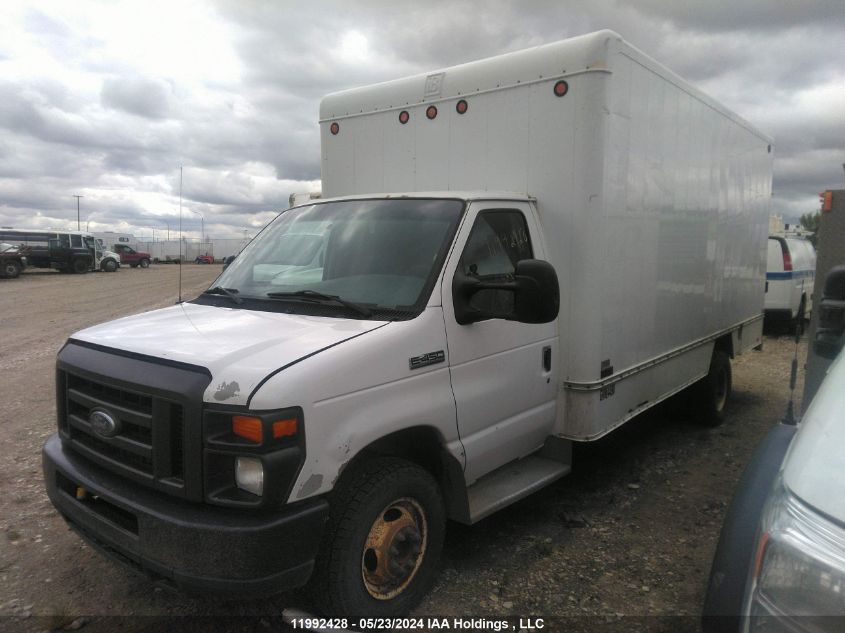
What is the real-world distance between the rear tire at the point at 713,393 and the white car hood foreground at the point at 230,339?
4.73 m

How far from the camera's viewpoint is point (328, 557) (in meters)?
2.59

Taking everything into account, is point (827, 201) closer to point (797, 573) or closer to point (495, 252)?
point (495, 252)

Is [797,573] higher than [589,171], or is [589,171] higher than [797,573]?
[589,171]

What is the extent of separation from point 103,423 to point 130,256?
47.7 m

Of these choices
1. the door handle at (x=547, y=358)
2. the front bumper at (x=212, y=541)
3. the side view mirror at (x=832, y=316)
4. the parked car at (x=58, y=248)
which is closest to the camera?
the front bumper at (x=212, y=541)

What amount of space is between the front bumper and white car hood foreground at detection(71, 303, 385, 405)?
0.48 metres

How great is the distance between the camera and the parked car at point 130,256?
148 ft

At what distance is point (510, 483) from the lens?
3717mm

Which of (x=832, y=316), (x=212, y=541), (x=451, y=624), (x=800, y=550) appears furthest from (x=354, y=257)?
(x=800, y=550)

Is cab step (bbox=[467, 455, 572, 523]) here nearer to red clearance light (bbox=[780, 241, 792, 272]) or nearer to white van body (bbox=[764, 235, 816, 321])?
white van body (bbox=[764, 235, 816, 321])

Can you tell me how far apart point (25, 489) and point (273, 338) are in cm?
330

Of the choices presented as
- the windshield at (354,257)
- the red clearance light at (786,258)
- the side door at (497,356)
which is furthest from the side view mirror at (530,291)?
the red clearance light at (786,258)

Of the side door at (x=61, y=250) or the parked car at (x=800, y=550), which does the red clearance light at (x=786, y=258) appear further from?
the side door at (x=61, y=250)

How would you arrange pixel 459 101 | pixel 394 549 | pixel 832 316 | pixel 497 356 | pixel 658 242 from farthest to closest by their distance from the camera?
pixel 658 242
pixel 459 101
pixel 497 356
pixel 394 549
pixel 832 316
